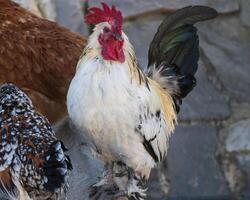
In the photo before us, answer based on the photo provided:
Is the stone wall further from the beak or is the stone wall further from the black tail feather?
the beak

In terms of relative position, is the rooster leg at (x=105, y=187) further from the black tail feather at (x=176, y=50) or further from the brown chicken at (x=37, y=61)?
the black tail feather at (x=176, y=50)

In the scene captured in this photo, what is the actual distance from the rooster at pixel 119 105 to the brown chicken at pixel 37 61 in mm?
287

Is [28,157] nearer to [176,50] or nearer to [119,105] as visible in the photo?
[119,105]

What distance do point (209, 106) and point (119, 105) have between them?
1.49m

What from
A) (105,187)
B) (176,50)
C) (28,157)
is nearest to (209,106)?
(176,50)

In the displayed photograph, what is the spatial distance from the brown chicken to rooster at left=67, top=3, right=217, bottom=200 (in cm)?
29

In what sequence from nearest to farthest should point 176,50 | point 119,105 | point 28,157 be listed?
point 28,157 < point 119,105 < point 176,50

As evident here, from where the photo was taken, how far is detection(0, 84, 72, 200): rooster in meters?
2.21

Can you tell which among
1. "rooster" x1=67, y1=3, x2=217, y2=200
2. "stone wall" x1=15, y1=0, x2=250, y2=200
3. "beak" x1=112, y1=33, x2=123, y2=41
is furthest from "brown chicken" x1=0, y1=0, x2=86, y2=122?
"stone wall" x1=15, y1=0, x2=250, y2=200

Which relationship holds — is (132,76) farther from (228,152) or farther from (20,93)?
(228,152)

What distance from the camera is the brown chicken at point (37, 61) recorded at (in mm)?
2854

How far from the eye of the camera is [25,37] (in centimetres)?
289

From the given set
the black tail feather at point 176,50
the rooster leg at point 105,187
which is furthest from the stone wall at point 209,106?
the rooster leg at point 105,187

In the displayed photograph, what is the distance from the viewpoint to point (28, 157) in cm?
224
